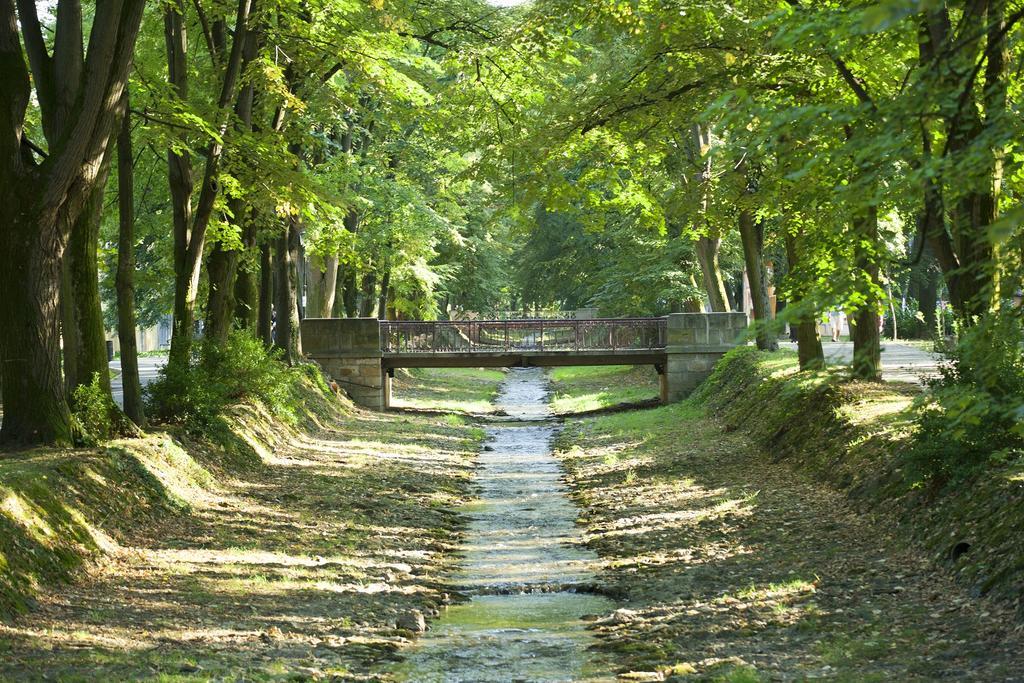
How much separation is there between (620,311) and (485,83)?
1958 centimetres

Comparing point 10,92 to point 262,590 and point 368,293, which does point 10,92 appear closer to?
point 262,590

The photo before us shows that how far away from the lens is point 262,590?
11203 mm

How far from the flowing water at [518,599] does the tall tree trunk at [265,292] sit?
733 centimetres

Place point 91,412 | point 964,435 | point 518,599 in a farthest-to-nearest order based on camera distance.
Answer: point 91,412 → point 518,599 → point 964,435

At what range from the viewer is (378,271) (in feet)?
119

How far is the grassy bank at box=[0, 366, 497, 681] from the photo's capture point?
877cm

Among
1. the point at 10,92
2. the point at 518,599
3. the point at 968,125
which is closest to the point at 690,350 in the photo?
the point at 518,599

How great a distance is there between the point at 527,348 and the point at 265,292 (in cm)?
997

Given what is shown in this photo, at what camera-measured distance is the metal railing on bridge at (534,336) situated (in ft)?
112

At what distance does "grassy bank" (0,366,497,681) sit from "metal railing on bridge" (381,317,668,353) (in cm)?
1430

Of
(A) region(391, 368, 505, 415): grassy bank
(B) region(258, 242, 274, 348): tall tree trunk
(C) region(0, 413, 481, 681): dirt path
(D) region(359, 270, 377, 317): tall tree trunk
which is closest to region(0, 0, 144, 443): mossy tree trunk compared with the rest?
(C) region(0, 413, 481, 681): dirt path

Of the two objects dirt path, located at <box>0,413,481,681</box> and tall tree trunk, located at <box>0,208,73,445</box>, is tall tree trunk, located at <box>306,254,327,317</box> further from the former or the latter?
tall tree trunk, located at <box>0,208,73,445</box>

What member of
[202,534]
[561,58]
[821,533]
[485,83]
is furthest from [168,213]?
[821,533]

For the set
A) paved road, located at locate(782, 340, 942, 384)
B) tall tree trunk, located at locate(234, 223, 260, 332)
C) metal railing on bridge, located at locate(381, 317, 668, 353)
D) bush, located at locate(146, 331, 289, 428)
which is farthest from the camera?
metal railing on bridge, located at locate(381, 317, 668, 353)
